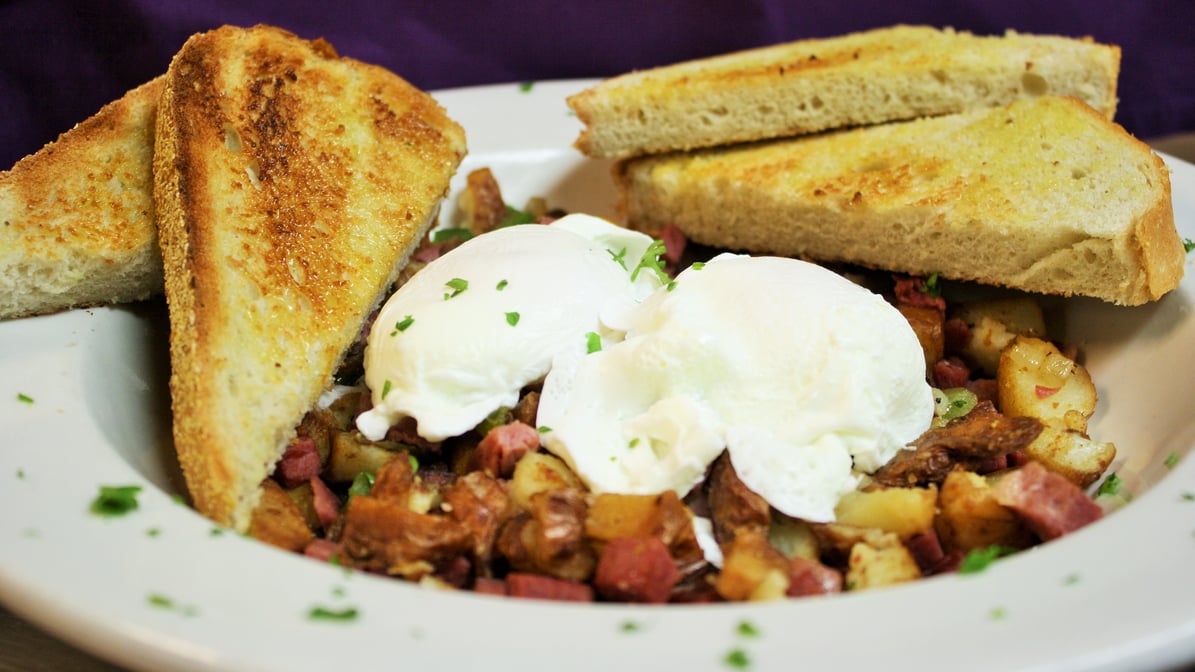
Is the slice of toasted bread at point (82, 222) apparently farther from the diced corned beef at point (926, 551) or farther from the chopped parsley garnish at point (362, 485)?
the diced corned beef at point (926, 551)

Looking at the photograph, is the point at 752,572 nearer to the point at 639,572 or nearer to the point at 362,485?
the point at 639,572

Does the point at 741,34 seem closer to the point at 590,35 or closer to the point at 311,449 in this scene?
the point at 590,35

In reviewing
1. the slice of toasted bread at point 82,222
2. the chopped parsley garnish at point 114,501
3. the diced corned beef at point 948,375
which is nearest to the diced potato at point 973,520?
the diced corned beef at point 948,375

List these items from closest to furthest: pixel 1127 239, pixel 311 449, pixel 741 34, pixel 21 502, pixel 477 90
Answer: pixel 21 502 < pixel 311 449 < pixel 1127 239 < pixel 477 90 < pixel 741 34

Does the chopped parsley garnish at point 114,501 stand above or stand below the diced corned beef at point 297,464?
above

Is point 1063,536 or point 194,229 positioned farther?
point 194,229

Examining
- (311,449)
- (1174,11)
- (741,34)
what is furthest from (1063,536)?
(1174,11)

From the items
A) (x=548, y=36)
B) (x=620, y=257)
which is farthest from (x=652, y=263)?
(x=548, y=36)
